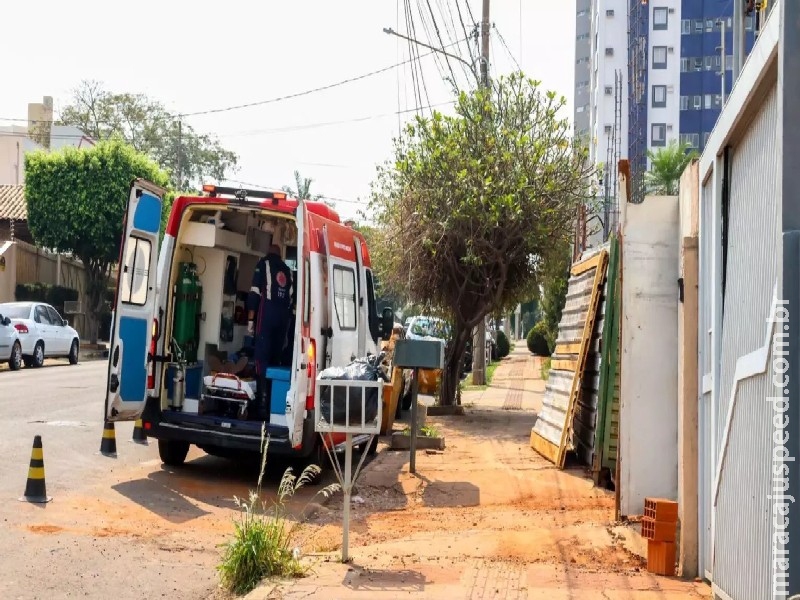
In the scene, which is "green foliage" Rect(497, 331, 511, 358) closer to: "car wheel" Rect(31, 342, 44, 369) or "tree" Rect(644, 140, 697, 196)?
"tree" Rect(644, 140, 697, 196)

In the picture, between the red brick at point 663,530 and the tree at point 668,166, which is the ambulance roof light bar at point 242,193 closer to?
the red brick at point 663,530

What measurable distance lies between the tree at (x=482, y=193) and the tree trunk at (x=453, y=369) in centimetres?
109

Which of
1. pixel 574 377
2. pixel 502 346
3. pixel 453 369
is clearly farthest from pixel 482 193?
pixel 502 346

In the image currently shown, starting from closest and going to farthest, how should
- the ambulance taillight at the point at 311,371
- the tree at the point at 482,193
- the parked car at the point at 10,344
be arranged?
the ambulance taillight at the point at 311,371, the tree at the point at 482,193, the parked car at the point at 10,344

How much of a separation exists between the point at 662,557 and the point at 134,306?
19.2 ft

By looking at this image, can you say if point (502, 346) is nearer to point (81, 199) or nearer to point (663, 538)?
point (81, 199)

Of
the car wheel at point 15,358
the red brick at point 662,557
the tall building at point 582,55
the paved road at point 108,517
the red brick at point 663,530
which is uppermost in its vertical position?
the tall building at point 582,55

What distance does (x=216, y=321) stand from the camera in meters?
11.6

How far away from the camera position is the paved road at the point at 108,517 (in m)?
6.61

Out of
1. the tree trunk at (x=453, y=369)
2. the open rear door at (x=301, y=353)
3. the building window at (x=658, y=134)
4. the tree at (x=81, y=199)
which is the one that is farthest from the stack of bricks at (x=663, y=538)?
the building window at (x=658, y=134)

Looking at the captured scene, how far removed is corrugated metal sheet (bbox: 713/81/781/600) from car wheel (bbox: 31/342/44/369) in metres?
23.1

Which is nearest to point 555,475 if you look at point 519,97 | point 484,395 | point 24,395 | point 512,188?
point 512,188

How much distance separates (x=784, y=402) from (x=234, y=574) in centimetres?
369

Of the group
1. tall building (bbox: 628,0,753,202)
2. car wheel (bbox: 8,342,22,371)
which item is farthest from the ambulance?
tall building (bbox: 628,0,753,202)
